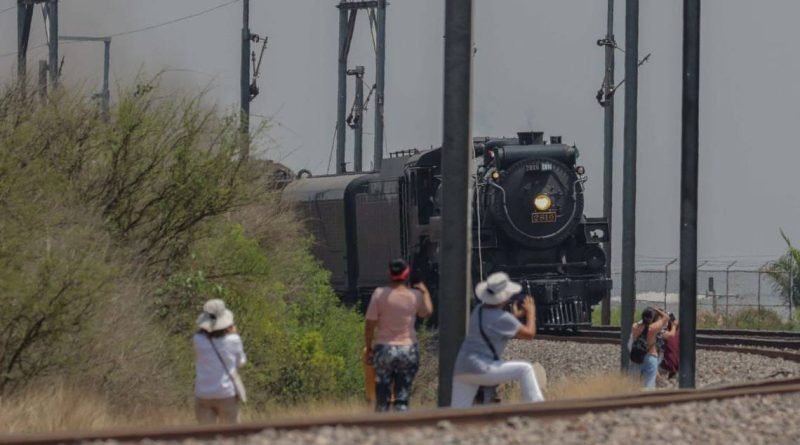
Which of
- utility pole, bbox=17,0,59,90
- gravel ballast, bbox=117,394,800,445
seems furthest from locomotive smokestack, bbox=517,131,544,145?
gravel ballast, bbox=117,394,800,445

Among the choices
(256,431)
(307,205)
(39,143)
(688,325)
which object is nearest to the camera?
(256,431)

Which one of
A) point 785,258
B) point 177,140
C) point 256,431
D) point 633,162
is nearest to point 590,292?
point 633,162

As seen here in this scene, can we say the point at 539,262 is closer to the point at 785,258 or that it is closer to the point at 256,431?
the point at 256,431

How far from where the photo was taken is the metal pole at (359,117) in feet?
185

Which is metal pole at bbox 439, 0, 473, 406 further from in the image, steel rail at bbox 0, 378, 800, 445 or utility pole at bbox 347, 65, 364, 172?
utility pole at bbox 347, 65, 364, 172

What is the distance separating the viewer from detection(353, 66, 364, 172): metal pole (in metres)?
56.5

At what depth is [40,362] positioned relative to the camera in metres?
19.2

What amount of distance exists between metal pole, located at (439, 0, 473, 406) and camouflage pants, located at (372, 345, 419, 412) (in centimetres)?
186

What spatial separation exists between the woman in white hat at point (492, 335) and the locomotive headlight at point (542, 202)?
17.9 metres

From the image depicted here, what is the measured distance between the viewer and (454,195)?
17.4 m

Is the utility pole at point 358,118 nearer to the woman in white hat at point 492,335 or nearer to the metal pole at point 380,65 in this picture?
the metal pole at point 380,65

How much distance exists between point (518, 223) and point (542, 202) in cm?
61

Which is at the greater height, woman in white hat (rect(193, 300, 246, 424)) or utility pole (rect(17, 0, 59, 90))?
utility pole (rect(17, 0, 59, 90))

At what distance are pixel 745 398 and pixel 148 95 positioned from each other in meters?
9.77
